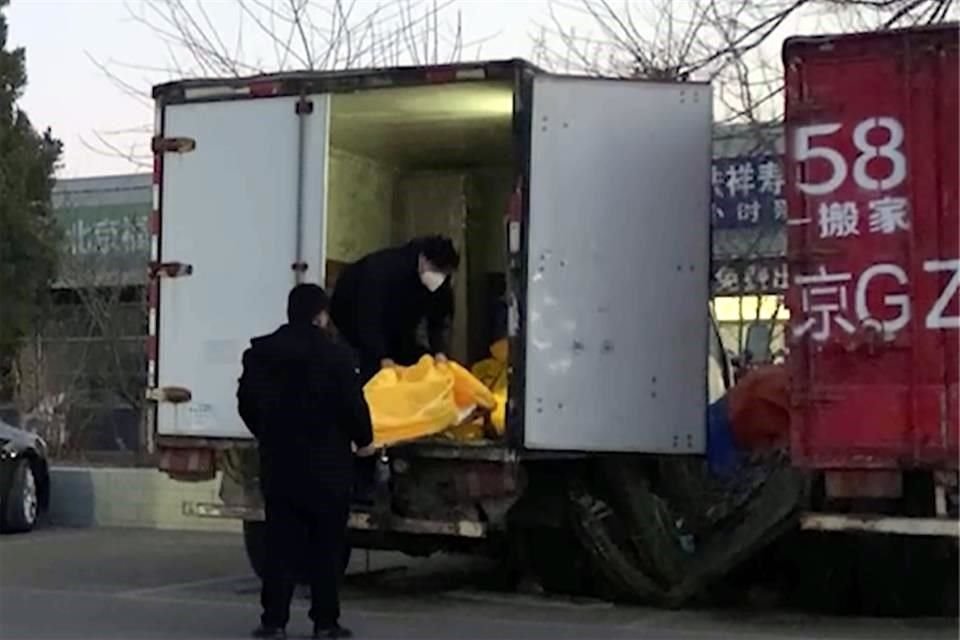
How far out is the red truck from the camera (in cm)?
954

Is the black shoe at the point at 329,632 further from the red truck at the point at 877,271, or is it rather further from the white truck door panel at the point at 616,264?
the red truck at the point at 877,271

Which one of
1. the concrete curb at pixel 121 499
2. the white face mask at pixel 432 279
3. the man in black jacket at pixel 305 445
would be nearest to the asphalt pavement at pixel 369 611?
the man in black jacket at pixel 305 445

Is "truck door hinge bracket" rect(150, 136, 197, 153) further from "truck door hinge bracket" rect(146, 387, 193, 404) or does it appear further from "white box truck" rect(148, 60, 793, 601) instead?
"truck door hinge bracket" rect(146, 387, 193, 404)

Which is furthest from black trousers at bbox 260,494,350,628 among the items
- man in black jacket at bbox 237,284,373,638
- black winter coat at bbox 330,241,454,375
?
black winter coat at bbox 330,241,454,375

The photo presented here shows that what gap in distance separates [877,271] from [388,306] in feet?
10.8

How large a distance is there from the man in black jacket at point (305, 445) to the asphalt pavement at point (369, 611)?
1.95ft

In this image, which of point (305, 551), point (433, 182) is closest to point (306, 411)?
point (305, 551)

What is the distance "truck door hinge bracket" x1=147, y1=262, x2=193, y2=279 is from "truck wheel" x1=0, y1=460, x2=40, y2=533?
5.93 m

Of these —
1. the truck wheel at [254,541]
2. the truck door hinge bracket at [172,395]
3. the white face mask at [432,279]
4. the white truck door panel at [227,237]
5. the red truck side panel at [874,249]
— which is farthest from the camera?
the truck wheel at [254,541]

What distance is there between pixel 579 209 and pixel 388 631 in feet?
8.14

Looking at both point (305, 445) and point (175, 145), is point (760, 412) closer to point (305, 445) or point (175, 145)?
point (305, 445)

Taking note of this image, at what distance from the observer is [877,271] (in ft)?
31.7

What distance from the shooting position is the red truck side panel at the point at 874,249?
9.53 meters

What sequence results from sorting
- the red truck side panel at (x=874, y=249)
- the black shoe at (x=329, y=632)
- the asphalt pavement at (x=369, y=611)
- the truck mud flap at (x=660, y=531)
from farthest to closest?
the truck mud flap at (x=660, y=531)
the asphalt pavement at (x=369, y=611)
the black shoe at (x=329, y=632)
the red truck side panel at (x=874, y=249)
